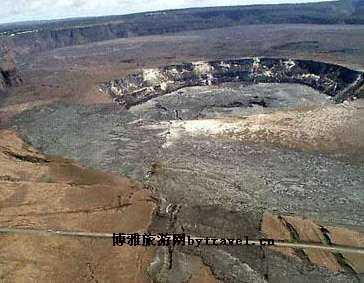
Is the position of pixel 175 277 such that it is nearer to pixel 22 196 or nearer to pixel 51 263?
pixel 51 263

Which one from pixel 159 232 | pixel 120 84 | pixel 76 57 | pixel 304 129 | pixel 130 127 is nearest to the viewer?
pixel 159 232

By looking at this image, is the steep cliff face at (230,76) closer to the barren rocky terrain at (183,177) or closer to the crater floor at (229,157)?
the barren rocky terrain at (183,177)

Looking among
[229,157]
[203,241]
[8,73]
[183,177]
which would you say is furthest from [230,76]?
[203,241]

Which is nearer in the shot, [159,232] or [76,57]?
[159,232]

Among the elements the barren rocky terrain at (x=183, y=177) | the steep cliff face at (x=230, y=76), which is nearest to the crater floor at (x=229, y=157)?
the barren rocky terrain at (x=183, y=177)

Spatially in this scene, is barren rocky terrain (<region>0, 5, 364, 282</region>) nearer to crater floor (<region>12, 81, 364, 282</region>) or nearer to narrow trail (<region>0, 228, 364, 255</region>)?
crater floor (<region>12, 81, 364, 282</region>)

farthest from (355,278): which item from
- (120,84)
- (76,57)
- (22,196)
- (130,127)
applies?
(76,57)

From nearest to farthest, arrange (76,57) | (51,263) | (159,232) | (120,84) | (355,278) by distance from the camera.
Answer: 1. (355,278)
2. (51,263)
3. (159,232)
4. (120,84)
5. (76,57)

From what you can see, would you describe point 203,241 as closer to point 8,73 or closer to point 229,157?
point 229,157

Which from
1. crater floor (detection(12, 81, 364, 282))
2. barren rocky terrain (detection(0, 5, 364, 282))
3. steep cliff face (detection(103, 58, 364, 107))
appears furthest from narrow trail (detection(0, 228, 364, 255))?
steep cliff face (detection(103, 58, 364, 107))
